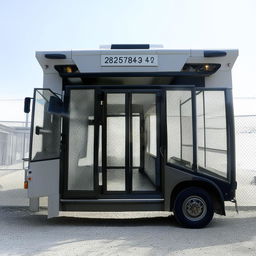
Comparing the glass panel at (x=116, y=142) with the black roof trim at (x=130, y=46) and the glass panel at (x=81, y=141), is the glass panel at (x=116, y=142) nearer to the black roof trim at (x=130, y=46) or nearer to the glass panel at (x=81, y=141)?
the glass panel at (x=81, y=141)

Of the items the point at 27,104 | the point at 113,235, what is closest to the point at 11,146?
the point at 27,104

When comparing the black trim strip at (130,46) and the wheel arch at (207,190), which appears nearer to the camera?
the wheel arch at (207,190)

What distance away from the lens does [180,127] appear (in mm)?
4715

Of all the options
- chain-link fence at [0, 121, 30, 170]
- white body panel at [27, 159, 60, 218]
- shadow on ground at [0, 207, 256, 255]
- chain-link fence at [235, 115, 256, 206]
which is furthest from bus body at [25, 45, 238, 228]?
chain-link fence at [0, 121, 30, 170]

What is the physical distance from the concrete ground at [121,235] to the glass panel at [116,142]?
80 centimetres

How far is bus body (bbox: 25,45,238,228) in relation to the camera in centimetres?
455

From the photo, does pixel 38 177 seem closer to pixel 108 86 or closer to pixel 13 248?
pixel 13 248

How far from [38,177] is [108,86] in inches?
76.4

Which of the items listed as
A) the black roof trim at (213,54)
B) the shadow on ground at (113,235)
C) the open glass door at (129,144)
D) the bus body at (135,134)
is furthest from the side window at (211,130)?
the shadow on ground at (113,235)

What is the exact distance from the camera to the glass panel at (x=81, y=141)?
462 centimetres

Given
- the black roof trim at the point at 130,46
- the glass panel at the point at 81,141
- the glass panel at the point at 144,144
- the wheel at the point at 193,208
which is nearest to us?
the wheel at the point at 193,208

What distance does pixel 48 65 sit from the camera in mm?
4906

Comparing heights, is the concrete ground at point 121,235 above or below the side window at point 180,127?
below

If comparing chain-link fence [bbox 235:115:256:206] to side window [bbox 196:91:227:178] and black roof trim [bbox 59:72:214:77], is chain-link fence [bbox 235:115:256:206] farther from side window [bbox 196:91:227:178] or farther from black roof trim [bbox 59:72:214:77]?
black roof trim [bbox 59:72:214:77]
